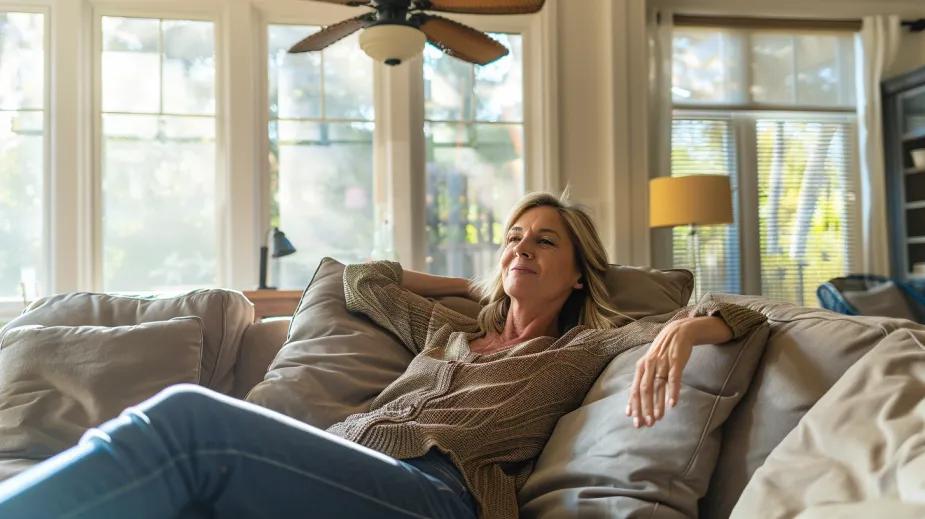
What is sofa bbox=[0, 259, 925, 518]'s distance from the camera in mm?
998

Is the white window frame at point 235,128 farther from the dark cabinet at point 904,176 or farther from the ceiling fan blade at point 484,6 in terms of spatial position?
the dark cabinet at point 904,176

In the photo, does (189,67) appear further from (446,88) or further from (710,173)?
(710,173)

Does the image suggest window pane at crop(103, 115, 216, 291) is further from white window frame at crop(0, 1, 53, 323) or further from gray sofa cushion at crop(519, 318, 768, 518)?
gray sofa cushion at crop(519, 318, 768, 518)

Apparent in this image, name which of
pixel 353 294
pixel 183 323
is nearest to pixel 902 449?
pixel 353 294

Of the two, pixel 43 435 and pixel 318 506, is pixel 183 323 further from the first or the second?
pixel 318 506

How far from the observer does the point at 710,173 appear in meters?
4.46

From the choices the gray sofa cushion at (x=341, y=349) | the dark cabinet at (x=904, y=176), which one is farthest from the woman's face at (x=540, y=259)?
the dark cabinet at (x=904, y=176)

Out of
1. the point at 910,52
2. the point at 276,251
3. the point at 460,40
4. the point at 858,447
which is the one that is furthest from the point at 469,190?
the point at 858,447

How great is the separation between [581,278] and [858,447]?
3.46ft

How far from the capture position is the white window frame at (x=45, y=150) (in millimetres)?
3838

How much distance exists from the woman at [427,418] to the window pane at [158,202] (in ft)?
7.36

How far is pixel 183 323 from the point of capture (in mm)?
2016

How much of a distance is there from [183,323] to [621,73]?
287cm

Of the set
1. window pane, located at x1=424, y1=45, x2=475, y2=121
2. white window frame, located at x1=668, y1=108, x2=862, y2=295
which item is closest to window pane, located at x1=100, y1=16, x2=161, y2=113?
window pane, located at x1=424, y1=45, x2=475, y2=121
